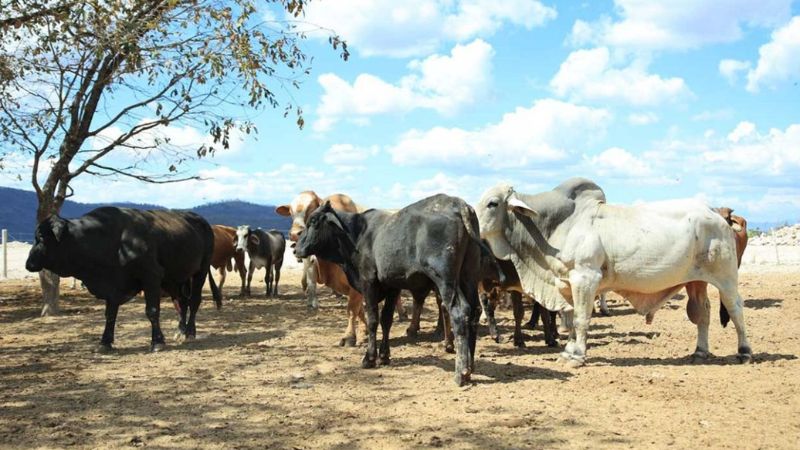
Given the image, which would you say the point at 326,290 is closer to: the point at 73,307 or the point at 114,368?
the point at 73,307

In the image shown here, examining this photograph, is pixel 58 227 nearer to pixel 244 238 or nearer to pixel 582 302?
pixel 582 302

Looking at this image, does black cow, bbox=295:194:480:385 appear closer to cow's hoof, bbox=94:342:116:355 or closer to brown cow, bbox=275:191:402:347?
brown cow, bbox=275:191:402:347

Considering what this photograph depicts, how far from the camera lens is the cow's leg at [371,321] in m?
8.74

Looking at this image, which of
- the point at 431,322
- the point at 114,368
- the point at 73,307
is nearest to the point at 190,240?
the point at 114,368

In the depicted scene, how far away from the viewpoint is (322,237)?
9430mm

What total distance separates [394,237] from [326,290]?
12302mm

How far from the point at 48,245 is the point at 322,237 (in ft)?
12.9

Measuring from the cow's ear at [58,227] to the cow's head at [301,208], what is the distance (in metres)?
3.33

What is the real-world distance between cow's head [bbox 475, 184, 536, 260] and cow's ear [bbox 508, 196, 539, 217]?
0.15ft

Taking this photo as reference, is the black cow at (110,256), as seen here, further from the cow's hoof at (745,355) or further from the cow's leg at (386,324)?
the cow's hoof at (745,355)

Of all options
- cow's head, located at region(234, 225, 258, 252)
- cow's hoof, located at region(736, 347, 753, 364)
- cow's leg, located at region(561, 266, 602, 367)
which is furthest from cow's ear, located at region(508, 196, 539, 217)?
cow's head, located at region(234, 225, 258, 252)

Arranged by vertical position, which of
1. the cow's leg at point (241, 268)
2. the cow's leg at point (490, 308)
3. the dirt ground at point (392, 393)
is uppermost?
the cow's leg at point (241, 268)

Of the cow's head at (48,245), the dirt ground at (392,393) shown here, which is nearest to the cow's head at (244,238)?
the dirt ground at (392,393)

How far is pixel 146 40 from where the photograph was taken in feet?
41.3
